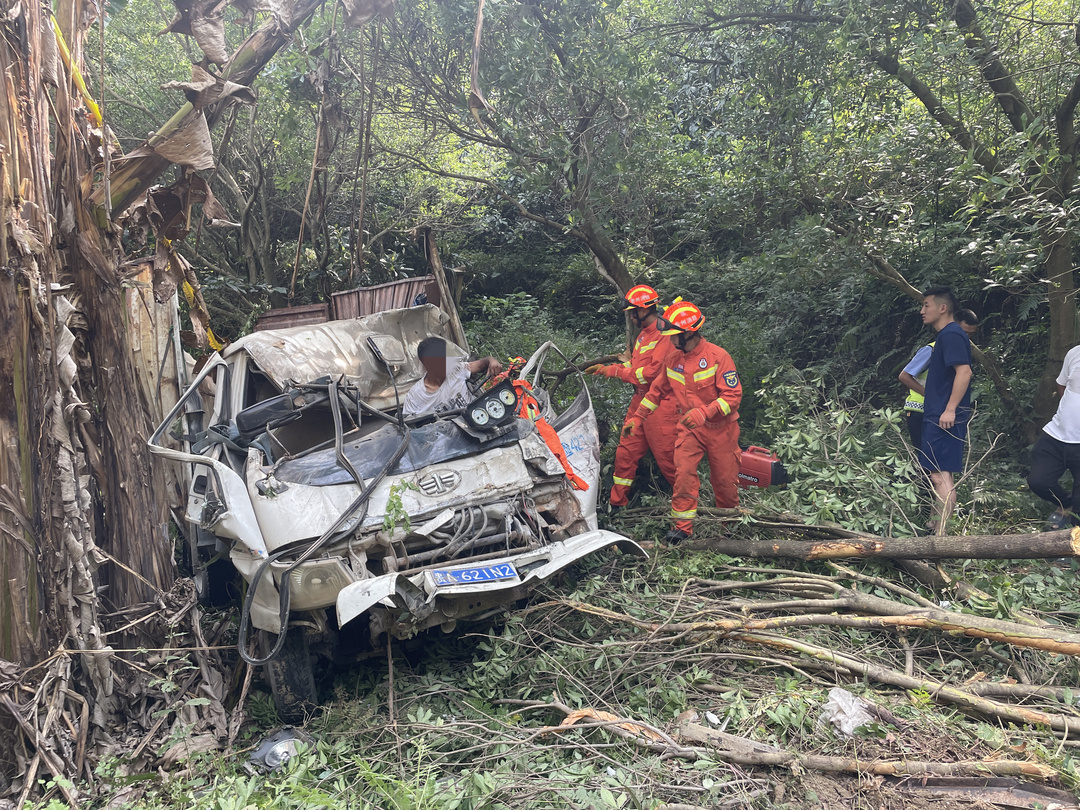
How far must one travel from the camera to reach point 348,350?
16.9ft

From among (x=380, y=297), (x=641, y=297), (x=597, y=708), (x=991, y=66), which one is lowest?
(x=597, y=708)

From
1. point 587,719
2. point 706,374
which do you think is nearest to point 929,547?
point 706,374

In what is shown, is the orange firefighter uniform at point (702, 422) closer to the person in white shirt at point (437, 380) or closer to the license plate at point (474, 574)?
the person in white shirt at point (437, 380)

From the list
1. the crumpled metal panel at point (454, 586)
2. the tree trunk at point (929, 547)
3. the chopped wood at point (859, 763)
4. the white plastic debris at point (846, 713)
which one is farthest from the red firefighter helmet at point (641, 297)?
the chopped wood at point (859, 763)

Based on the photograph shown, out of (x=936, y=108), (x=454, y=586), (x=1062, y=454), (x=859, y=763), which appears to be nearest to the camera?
(x=859, y=763)

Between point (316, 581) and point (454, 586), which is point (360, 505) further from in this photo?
point (454, 586)

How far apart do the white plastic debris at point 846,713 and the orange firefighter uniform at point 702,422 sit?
208 cm

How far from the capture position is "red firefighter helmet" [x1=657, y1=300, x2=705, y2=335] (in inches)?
203

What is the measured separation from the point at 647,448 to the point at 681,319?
1100 millimetres

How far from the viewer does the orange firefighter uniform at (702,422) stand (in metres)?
4.99

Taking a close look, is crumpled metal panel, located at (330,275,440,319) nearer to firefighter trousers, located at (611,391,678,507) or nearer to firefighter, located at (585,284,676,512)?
firefighter, located at (585,284,676,512)

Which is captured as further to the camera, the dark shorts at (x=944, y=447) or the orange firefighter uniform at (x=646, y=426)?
the orange firefighter uniform at (x=646, y=426)

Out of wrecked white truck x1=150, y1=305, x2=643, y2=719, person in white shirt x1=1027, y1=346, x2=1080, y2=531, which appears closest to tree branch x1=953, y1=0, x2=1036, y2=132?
person in white shirt x1=1027, y1=346, x2=1080, y2=531

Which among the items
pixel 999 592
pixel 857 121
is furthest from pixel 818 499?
pixel 857 121
